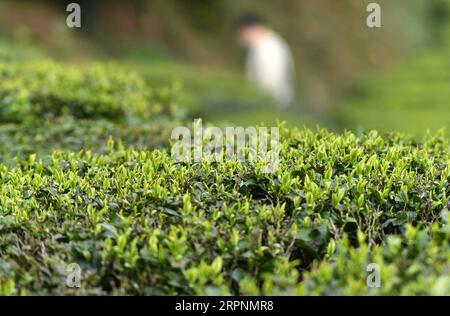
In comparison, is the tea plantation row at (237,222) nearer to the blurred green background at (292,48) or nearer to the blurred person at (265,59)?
the blurred green background at (292,48)

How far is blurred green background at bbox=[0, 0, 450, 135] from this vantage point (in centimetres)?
Result: 1172

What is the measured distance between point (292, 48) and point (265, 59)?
435 centimetres

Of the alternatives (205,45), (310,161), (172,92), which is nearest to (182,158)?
(310,161)

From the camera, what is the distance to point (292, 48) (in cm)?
1652

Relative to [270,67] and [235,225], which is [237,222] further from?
[270,67]

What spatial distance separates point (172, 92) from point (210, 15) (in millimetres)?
8917

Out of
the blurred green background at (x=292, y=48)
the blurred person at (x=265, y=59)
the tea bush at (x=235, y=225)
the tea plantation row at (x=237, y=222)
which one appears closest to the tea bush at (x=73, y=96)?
the tea plantation row at (x=237, y=222)

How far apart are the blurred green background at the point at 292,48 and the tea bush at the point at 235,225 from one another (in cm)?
605

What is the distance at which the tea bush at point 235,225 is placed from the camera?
2809 mm

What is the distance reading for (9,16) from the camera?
43.3 ft

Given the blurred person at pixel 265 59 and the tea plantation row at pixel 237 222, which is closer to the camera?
the tea plantation row at pixel 237 222

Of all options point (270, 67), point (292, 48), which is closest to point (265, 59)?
point (270, 67)
